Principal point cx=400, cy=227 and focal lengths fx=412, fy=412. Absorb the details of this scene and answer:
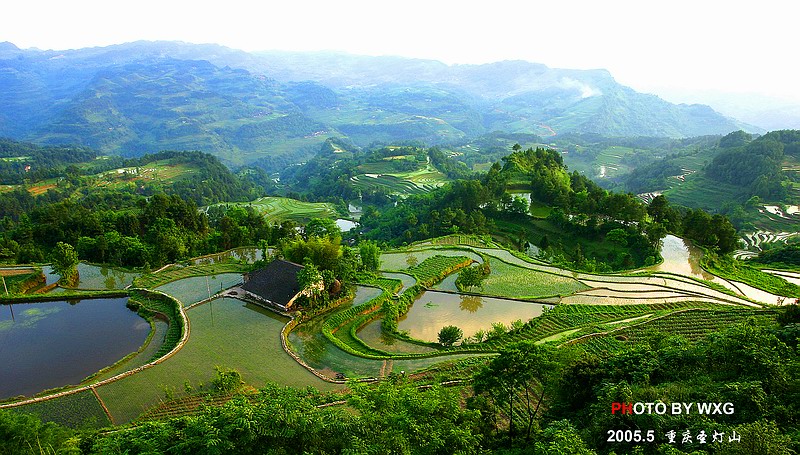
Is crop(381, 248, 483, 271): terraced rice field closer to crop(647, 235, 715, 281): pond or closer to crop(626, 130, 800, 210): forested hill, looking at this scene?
crop(647, 235, 715, 281): pond

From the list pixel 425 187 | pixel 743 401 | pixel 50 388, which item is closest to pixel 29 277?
pixel 50 388

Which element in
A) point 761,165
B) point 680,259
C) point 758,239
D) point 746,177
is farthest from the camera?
point 746,177

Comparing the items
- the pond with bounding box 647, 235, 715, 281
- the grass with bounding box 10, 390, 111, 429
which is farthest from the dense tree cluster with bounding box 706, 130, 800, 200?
the grass with bounding box 10, 390, 111, 429

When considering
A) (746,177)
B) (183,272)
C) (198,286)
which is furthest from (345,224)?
(746,177)

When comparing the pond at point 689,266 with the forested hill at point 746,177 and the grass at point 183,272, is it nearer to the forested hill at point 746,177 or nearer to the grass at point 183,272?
the grass at point 183,272

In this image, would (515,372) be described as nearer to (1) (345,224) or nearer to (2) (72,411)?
(2) (72,411)
